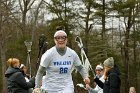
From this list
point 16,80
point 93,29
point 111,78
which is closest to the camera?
point 111,78

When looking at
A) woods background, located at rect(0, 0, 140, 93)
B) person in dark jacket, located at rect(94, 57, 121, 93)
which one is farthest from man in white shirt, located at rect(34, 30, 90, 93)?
woods background, located at rect(0, 0, 140, 93)

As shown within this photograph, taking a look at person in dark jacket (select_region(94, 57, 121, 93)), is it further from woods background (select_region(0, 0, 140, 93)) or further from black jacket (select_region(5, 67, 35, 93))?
woods background (select_region(0, 0, 140, 93))

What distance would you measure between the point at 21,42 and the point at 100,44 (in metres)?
6.41

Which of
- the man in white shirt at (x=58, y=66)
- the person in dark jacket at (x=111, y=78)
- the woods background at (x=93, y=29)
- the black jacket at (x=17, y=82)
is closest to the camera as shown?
the man in white shirt at (x=58, y=66)

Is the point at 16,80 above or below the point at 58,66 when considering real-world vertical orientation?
below

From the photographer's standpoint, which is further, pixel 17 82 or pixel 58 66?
pixel 17 82

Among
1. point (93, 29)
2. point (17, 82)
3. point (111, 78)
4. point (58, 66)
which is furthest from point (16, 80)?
point (93, 29)

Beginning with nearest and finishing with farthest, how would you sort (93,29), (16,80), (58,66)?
(58,66) < (16,80) < (93,29)

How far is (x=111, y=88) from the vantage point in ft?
26.9

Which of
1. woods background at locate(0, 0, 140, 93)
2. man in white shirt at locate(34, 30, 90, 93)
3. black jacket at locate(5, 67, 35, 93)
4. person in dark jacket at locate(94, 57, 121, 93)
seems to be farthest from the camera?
woods background at locate(0, 0, 140, 93)

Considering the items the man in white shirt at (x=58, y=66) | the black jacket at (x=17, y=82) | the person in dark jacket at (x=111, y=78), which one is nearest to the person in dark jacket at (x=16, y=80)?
the black jacket at (x=17, y=82)

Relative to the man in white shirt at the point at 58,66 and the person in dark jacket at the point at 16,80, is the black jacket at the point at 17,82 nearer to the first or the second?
the person in dark jacket at the point at 16,80

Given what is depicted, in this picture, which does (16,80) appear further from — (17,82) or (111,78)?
(111,78)

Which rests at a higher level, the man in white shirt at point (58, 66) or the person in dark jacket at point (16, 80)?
the man in white shirt at point (58, 66)
